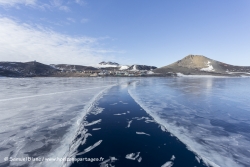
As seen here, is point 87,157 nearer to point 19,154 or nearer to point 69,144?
point 69,144

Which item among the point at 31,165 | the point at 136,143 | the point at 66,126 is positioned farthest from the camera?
the point at 66,126

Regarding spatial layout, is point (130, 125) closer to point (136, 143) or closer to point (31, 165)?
point (136, 143)

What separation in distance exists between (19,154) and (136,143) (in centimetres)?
354

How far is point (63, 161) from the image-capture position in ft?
13.4

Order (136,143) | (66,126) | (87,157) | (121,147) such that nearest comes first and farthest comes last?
1. (87,157)
2. (121,147)
3. (136,143)
4. (66,126)

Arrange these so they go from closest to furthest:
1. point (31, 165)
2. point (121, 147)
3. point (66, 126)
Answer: point (31, 165) < point (121, 147) < point (66, 126)

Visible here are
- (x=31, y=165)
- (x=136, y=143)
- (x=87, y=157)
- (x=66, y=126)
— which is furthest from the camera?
(x=66, y=126)

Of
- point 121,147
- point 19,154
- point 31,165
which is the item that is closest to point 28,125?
point 19,154

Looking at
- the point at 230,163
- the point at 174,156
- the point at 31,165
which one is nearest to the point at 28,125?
the point at 31,165

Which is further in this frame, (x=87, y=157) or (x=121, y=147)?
(x=121, y=147)

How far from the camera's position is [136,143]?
5.22m

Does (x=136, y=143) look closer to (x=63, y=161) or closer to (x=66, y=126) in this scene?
(x=63, y=161)

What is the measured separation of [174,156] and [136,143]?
130 centimetres

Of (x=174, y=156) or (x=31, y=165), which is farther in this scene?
(x=174, y=156)
